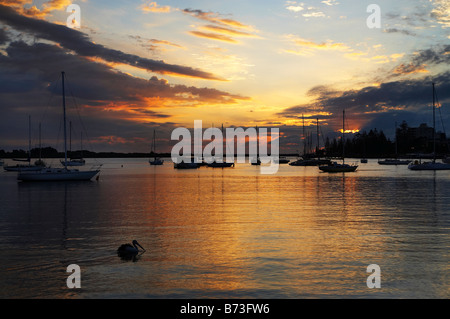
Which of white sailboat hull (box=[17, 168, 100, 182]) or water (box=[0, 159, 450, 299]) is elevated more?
white sailboat hull (box=[17, 168, 100, 182])

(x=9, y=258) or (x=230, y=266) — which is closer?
(x=230, y=266)

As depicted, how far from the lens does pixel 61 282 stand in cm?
1280

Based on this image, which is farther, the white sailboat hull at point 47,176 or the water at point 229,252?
the white sailboat hull at point 47,176

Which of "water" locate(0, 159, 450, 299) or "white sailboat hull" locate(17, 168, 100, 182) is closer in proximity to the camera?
"water" locate(0, 159, 450, 299)

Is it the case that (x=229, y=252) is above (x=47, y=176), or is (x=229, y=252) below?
below

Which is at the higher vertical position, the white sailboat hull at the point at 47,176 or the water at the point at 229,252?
the white sailboat hull at the point at 47,176

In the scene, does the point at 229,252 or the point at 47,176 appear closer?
the point at 229,252
